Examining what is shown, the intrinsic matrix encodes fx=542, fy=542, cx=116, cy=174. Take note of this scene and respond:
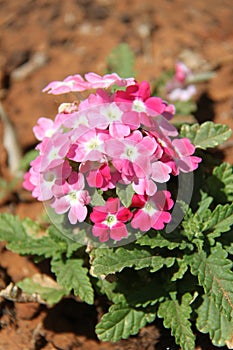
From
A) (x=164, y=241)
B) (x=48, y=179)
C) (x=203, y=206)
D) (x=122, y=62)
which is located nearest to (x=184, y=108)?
(x=122, y=62)

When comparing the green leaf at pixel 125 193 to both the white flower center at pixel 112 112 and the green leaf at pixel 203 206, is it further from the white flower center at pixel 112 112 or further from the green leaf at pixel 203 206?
the green leaf at pixel 203 206

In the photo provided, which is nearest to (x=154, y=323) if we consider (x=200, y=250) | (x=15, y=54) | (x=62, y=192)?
(x=200, y=250)

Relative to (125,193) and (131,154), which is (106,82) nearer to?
(131,154)

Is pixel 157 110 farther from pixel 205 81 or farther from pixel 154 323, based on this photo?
pixel 205 81

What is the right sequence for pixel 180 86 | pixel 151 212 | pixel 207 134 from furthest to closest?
pixel 180 86
pixel 207 134
pixel 151 212

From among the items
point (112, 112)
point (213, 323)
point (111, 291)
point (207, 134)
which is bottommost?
point (213, 323)

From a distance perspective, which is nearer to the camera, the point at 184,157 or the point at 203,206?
the point at 184,157

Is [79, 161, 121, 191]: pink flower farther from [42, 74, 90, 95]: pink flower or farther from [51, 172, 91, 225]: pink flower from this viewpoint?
[42, 74, 90, 95]: pink flower

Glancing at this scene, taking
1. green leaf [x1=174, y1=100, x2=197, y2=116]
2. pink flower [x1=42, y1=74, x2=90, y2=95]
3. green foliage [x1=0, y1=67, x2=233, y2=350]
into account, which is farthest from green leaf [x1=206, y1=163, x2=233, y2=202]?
green leaf [x1=174, y1=100, x2=197, y2=116]
